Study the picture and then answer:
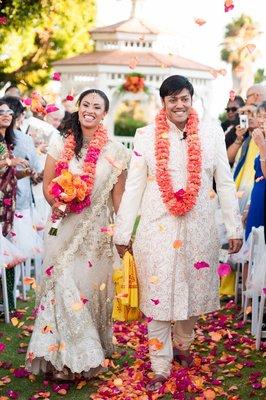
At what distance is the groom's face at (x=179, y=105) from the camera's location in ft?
Result: 20.3

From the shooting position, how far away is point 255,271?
714 cm

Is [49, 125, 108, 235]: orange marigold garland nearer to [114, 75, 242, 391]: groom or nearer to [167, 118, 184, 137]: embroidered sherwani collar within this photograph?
[114, 75, 242, 391]: groom

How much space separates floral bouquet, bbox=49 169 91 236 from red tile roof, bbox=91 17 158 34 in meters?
23.0

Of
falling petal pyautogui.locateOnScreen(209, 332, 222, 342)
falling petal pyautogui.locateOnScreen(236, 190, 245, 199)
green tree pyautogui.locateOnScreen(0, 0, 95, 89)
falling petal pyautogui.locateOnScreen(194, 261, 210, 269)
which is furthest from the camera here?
green tree pyautogui.locateOnScreen(0, 0, 95, 89)

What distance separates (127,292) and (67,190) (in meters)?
0.82

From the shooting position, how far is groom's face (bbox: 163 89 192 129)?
Result: 6176mm

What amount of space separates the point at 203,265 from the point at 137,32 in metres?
24.2

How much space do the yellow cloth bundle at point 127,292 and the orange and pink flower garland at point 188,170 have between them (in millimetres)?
496

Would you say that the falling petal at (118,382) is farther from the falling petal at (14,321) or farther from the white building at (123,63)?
the white building at (123,63)

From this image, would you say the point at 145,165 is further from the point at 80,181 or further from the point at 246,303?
Answer: the point at 246,303

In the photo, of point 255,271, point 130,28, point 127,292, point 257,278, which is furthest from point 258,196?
→ point 130,28

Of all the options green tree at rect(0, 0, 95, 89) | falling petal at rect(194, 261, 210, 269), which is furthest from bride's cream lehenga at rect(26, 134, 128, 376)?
A: green tree at rect(0, 0, 95, 89)

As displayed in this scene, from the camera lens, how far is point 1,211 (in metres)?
8.23

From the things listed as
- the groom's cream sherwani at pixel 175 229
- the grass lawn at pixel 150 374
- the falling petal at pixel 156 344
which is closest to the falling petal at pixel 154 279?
the groom's cream sherwani at pixel 175 229
